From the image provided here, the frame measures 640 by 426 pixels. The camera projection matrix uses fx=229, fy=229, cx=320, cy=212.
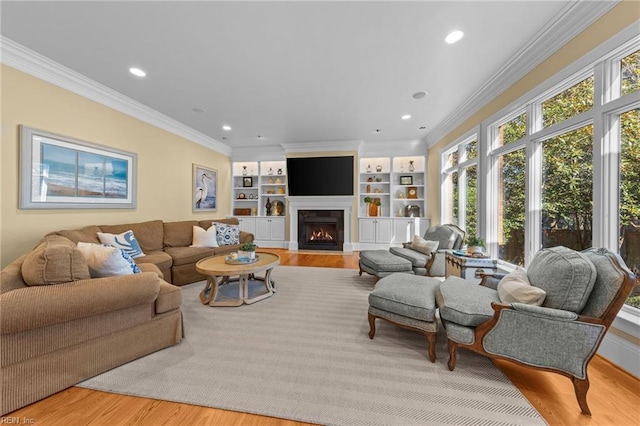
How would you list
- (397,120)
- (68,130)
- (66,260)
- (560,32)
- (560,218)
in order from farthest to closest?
1. (397,120)
2. (68,130)
3. (560,218)
4. (560,32)
5. (66,260)

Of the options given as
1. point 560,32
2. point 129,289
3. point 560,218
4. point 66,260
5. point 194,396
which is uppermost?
point 560,32

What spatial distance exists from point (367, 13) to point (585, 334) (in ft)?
9.18

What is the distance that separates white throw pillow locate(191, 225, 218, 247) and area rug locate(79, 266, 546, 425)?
6.27 ft

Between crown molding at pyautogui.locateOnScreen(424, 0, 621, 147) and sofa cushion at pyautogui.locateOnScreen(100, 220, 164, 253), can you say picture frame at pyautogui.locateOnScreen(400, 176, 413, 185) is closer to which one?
crown molding at pyautogui.locateOnScreen(424, 0, 621, 147)

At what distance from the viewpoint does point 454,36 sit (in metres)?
2.25

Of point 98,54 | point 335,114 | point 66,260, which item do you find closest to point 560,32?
point 335,114

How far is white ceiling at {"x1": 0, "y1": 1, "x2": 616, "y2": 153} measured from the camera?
1958mm

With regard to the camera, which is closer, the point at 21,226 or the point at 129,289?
Answer: the point at 129,289

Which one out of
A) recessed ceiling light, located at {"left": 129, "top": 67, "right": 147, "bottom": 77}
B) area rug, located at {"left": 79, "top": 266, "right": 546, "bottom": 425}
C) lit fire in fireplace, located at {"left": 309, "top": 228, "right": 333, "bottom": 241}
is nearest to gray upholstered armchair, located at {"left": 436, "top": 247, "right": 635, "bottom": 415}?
area rug, located at {"left": 79, "top": 266, "right": 546, "bottom": 425}

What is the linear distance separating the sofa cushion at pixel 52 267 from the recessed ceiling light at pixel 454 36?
368cm

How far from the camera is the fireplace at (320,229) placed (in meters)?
6.28

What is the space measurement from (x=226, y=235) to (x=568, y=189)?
16.0 ft

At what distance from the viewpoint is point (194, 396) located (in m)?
1.46

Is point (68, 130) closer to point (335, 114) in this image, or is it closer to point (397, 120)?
point (335, 114)
